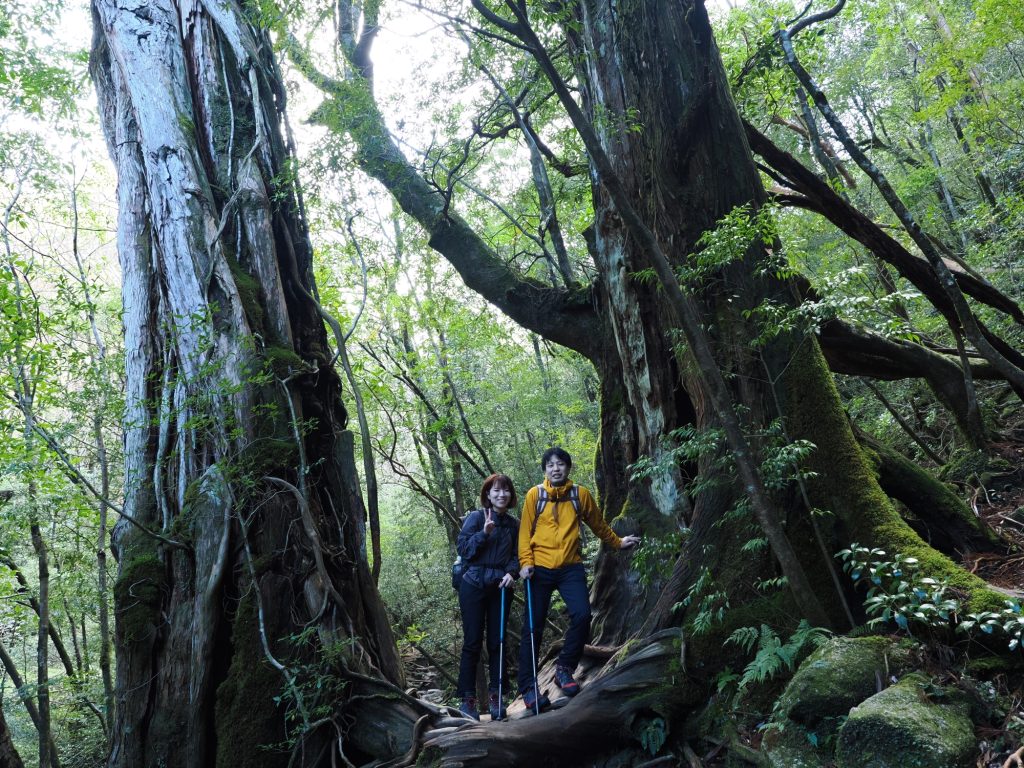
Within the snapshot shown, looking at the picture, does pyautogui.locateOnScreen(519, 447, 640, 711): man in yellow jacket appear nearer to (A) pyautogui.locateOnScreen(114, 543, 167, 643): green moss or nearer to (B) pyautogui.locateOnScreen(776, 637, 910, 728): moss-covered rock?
(B) pyautogui.locateOnScreen(776, 637, 910, 728): moss-covered rock

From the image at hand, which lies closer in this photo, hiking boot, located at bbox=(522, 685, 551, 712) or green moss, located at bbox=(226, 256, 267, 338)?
hiking boot, located at bbox=(522, 685, 551, 712)

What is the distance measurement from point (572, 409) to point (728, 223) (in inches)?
375

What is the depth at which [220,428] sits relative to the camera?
195 inches

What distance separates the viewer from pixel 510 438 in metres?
15.2

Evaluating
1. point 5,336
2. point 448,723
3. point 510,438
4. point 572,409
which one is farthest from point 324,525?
point 510,438

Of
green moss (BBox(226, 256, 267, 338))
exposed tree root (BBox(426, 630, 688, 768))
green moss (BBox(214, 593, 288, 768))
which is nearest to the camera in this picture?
exposed tree root (BBox(426, 630, 688, 768))

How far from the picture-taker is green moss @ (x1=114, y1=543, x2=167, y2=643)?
186 inches

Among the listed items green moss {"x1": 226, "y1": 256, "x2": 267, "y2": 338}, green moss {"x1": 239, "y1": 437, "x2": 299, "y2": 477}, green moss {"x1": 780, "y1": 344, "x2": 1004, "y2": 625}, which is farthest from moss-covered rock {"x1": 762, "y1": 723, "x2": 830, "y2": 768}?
green moss {"x1": 226, "y1": 256, "x2": 267, "y2": 338}

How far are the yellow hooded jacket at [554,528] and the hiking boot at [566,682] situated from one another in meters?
0.80

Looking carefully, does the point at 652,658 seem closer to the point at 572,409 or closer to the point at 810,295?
the point at 810,295

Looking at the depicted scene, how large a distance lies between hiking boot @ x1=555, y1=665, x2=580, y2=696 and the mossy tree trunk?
1.29 metres

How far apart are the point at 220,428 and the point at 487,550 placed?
7.24 feet

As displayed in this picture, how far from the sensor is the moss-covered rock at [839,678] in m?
3.07

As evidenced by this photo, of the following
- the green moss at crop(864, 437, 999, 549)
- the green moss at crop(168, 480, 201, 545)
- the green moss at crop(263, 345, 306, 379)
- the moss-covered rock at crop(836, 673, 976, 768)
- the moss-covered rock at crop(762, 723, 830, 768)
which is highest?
the green moss at crop(263, 345, 306, 379)
